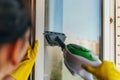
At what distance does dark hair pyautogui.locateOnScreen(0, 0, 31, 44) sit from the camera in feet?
1.63

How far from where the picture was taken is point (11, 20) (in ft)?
1.67

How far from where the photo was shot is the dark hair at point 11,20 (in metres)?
0.50

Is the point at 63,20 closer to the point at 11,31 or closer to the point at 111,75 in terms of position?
the point at 111,75

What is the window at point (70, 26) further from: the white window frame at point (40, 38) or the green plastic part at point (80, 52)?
the green plastic part at point (80, 52)

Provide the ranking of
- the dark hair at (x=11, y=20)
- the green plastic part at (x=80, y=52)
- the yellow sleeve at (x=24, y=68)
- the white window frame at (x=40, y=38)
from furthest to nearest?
1. the white window frame at (x=40, y=38)
2. the green plastic part at (x=80, y=52)
3. the yellow sleeve at (x=24, y=68)
4. the dark hair at (x=11, y=20)

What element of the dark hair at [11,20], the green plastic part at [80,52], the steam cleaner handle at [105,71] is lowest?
the steam cleaner handle at [105,71]

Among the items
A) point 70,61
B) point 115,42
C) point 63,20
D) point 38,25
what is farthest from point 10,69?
point 115,42

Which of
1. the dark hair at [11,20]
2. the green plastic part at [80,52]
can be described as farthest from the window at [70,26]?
the dark hair at [11,20]

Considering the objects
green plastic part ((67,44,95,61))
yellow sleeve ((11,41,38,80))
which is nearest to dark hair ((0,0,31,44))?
yellow sleeve ((11,41,38,80))

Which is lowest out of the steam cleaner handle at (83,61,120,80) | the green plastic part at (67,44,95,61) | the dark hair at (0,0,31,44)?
the steam cleaner handle at (83,61,120,80)

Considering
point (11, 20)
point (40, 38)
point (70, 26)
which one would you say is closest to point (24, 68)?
point (11, 20)

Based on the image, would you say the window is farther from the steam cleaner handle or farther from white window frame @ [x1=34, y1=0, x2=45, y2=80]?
the steam cleaner handle

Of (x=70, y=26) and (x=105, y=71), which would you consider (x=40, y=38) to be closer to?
(x=70, y=26)

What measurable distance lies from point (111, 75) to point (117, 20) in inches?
24.6
